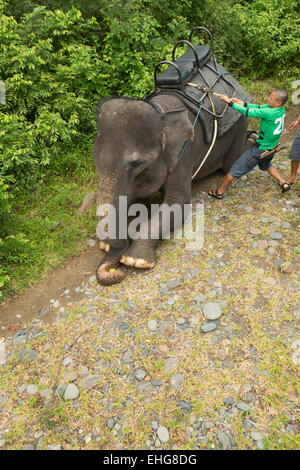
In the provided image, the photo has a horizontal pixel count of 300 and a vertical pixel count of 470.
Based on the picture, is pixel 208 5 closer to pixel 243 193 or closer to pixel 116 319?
pixel 243 193

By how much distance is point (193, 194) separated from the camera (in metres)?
5.32

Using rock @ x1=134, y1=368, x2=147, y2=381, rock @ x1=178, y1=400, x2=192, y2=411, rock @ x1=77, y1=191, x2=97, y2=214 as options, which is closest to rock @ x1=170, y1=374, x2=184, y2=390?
rock @ x1=178, y1=400, x2=192, y2=411

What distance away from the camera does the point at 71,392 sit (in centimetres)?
316

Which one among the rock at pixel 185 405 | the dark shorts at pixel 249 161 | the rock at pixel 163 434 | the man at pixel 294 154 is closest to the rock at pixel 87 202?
the dark shorts at pixel 249 161

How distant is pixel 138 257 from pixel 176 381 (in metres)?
1.45

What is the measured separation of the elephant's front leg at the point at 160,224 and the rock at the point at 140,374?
1.20m

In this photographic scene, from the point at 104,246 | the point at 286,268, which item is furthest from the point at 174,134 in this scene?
the point at 286,268

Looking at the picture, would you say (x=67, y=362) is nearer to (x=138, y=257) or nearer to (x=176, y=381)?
(x=176, y=381)

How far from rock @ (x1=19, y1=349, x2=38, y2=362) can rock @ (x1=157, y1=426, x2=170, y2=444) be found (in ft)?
4.53

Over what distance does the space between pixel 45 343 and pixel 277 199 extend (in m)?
3.53

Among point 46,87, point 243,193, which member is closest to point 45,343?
point 243,193

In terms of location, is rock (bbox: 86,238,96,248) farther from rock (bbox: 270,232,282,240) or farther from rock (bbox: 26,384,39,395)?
rock (bbox: 270,232,282,240)

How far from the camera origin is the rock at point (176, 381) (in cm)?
313

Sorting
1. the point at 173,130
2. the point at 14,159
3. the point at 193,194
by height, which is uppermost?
the point at 173,130
